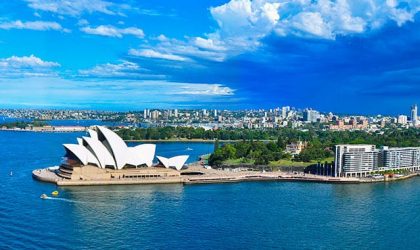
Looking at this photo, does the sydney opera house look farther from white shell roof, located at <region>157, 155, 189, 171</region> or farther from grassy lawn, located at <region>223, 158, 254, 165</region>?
grassy lawn, located at <region>223, 158, 254, 165</region>

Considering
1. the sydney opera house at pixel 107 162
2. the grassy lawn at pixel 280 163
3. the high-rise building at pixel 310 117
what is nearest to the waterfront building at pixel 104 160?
the sydney opera house at pixel 107 162

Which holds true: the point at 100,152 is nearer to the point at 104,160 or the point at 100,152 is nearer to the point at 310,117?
the point at 104,160

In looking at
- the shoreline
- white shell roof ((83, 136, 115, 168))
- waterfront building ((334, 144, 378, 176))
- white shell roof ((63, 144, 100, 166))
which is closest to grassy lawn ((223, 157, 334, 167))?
the shoreline

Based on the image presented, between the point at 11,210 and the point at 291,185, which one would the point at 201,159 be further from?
the point at 11,210

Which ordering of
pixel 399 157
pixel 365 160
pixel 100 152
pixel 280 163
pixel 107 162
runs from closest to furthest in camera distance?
Answer: pixel 100 152 < pixel 107 162 < pixel 365 160 < pixel 399 157 < pixel 280 163

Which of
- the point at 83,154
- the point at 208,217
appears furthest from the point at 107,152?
the point at 208,217
